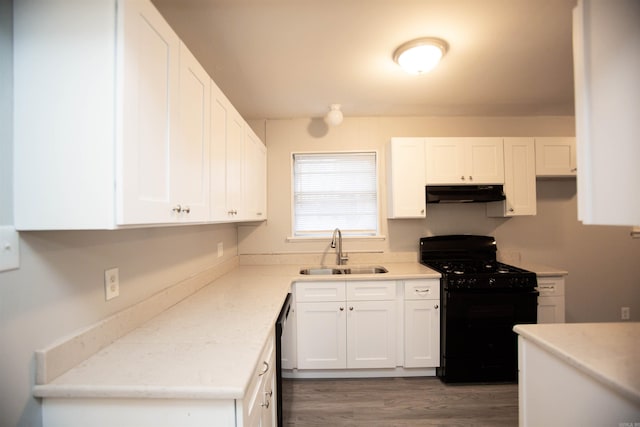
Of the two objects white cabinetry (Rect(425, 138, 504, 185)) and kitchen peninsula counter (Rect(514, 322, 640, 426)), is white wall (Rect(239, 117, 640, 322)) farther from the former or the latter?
kitchen peninsula counter (Rect(514, 322, 640, 426))

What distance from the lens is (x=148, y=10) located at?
84 cm

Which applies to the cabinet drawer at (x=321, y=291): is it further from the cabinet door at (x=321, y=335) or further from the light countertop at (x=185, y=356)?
the light countertop at (x=185, y=356)

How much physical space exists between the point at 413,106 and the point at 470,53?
840mm

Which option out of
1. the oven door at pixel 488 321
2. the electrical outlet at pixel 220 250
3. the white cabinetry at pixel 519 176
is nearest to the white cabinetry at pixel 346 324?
the oven door at pixel 488 321

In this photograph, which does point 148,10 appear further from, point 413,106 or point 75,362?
point 413,106

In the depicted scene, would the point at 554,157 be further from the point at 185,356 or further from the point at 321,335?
the point at 185,356

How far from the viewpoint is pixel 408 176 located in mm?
2496

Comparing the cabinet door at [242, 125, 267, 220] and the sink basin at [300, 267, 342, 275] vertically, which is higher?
the cabinet door at [242, 125, 267, 220]

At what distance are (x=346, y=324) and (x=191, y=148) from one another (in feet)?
6.03

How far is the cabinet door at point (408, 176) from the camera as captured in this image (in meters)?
2.49

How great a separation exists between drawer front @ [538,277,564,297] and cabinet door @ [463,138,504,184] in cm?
95

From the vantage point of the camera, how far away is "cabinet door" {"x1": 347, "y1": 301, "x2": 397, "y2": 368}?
223 centimetres

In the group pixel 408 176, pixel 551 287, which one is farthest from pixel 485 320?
pixel 408 176

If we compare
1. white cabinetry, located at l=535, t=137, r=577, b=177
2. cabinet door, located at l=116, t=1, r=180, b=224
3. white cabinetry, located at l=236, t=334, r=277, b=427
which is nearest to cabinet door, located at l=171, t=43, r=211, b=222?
cabinet door, located at l=116, t=1, r=180, b=224
